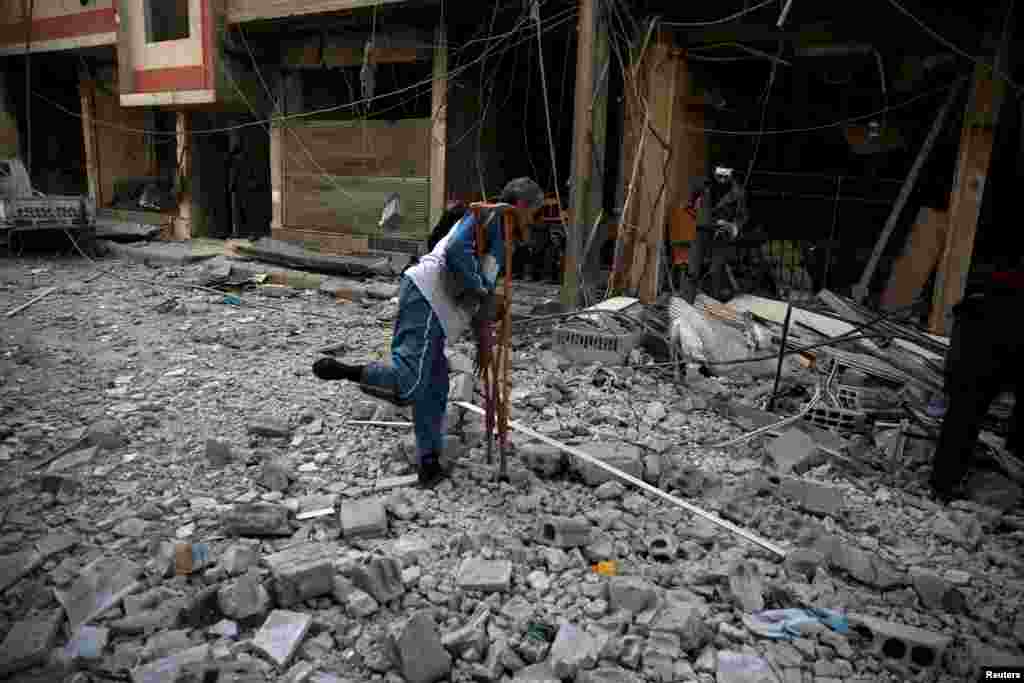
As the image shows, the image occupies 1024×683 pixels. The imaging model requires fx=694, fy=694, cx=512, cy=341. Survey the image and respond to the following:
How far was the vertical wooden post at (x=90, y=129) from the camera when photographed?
1538 centimetres

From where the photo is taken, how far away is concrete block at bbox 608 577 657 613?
2.78 metres

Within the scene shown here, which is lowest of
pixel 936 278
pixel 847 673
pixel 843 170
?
pixel 847 673

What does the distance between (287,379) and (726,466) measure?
11.2ft

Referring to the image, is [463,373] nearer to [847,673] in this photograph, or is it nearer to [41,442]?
[41,442]

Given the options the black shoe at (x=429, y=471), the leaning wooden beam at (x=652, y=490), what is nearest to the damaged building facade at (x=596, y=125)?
the leaning wooden beam at (x=652, y=490)

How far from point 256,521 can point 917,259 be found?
6935mm

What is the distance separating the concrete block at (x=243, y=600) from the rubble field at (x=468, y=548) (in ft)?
0.04

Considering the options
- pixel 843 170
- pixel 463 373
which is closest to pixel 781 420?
pixel 463 373

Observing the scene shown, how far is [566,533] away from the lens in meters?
3.22

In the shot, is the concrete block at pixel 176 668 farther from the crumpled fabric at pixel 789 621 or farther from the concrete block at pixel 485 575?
the crumpled fabric at pixel 789 621

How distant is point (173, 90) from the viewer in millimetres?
12539

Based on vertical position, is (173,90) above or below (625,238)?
above

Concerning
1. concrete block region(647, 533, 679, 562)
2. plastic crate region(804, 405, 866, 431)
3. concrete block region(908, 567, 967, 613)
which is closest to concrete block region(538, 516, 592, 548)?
concrete block region(647, 533, 679, 562)

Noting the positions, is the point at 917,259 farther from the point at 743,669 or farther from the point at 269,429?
the point at 269,429
